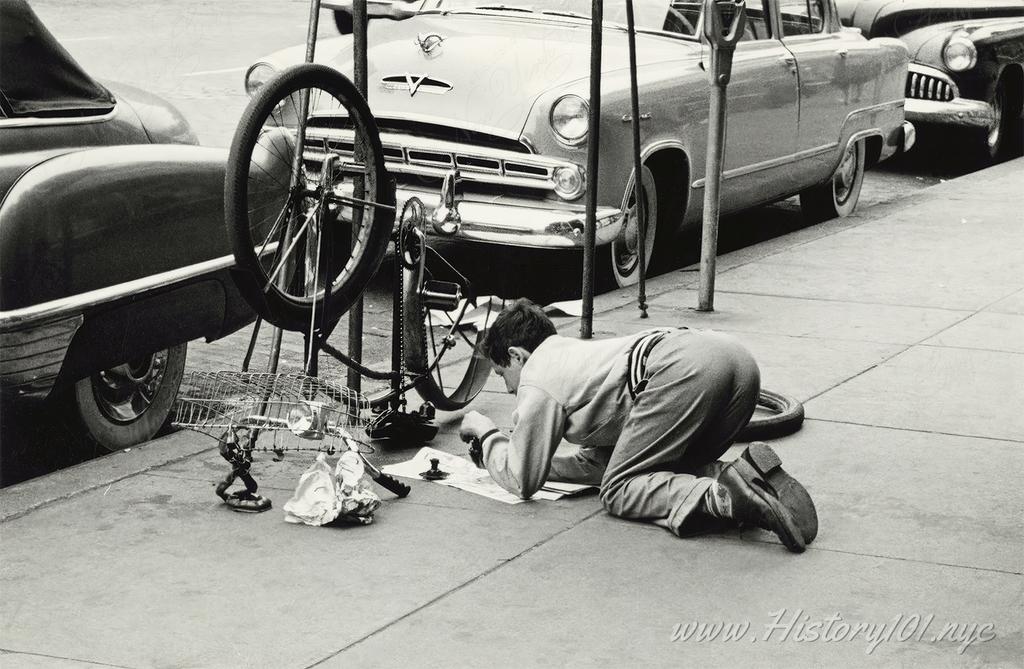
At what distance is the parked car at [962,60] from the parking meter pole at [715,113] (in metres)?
6.10

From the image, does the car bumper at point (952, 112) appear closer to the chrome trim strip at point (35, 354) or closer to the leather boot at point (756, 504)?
the leather boot at point (756, 504)

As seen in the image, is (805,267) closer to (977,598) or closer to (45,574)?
(977,598)

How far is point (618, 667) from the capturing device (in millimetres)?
3385

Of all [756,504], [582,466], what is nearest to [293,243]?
[582,466]

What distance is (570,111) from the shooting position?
720cm

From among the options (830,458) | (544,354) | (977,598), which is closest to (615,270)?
(830,458)

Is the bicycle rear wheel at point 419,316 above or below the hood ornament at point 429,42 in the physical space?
below

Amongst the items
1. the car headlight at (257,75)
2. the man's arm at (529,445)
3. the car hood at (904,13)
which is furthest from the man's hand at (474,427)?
the car hood at (904,13)

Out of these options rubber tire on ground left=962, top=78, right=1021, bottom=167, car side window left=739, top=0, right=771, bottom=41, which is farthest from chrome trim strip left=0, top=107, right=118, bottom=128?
rubber tire on ground left=962, top=78, right=1021, bottom=167

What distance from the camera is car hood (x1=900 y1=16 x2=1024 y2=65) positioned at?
12.9 metres

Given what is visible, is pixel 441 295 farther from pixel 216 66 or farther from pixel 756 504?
pixel 216 66

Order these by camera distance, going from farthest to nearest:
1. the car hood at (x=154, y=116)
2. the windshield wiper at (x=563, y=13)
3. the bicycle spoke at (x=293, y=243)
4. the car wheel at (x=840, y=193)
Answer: the car wheel at (x=840, y=193), the windshield wiper at (x=563, y=13), the car hood at (x=154, y=116), the bicycle spoke at (x=293, y=243)

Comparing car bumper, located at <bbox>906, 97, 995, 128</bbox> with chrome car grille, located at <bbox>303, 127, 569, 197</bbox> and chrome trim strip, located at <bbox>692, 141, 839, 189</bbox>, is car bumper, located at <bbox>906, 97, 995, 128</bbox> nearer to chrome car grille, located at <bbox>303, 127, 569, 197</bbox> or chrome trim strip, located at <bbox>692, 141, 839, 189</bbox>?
chrome trim strip, located at <bbox>692, 141, 839, 189</bbox>

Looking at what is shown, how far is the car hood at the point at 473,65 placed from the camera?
736cm
